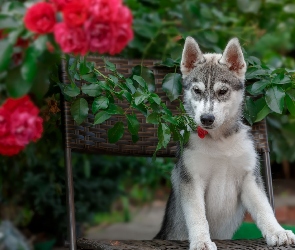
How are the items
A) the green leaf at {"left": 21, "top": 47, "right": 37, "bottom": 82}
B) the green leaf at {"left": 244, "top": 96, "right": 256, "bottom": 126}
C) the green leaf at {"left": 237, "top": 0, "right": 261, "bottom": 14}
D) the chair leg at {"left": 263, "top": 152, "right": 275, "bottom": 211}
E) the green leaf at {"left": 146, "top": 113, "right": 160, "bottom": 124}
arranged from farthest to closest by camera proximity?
the green leaf at {"left": 237, "top": 0, "right": 261, "bottom": 14}, the chair leg at {"left": 263, "top": 152, "right": 275, "bottom": 211}, the green leaf at {"left": 244, "top": 96, "right": 256, "bottom": 126}, the green leaf at {"left": 146, "top": 113, "right": 160, "bottom": 124}, the green leaf at {"left": 21, "top": 47, "right": 37, "bottom": 82}

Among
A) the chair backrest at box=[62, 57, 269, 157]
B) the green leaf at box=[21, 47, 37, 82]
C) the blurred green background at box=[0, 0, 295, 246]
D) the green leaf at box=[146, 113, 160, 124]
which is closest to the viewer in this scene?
the green leaf at box=[21, 47, 37, 82]

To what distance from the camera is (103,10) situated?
1581mm

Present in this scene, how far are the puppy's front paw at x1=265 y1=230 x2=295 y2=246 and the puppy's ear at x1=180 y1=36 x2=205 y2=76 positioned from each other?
0.81 m

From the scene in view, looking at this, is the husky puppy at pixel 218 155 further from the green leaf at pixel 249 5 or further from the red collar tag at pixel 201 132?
the green leaf at pixel 249 5

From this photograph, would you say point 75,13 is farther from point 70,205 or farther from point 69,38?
point 70,205

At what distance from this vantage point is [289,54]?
25.6 feet

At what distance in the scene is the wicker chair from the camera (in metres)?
2.41

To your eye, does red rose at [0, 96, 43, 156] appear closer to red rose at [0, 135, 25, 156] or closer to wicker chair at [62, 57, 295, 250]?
red rose at [0, 135, 25, 156]

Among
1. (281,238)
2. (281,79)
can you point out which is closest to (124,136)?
(281,79)

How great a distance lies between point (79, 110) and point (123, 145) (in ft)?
1.32

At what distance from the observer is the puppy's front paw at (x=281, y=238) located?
234cm

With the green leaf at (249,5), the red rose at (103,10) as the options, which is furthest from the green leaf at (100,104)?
the green leaf at (249,5)

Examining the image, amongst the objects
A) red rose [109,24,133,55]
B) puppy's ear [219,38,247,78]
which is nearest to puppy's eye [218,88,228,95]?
puppy's ear [219,38,247,78]

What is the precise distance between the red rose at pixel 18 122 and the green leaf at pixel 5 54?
0.40 feet
